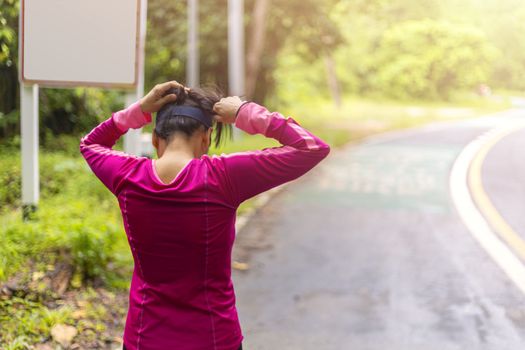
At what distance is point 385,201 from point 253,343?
6.94 m

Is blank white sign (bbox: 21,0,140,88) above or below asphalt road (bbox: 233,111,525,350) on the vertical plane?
above

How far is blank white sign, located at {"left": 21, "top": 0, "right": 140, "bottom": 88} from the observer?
265 inches

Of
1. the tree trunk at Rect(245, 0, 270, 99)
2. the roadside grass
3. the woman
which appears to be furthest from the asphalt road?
the tree trunk at Rect(245, 0, 270, 99)

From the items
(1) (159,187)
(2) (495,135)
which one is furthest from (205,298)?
(2) (495,135)

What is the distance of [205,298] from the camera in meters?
2.48

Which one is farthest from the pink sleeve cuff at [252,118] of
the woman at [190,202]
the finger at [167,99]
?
the finger at [167,99]

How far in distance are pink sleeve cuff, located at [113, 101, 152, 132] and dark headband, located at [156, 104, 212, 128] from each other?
18cm

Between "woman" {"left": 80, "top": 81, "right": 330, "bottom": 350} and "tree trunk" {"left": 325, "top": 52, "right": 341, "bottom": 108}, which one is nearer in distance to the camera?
"woman" {"left": 80, "top": 81, "right": 330, "bottom": 350}

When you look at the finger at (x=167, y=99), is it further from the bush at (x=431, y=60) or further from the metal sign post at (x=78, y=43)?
the bush at (x=431, y=60)

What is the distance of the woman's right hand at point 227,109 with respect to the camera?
8.27 ft

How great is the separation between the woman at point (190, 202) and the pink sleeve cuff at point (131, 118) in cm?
13

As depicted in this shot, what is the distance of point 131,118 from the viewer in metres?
2.73

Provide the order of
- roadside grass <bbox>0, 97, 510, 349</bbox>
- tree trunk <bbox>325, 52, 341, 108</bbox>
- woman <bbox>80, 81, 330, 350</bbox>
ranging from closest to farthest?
woman <bbox>80, 81, 330, 350</bbox> → roadside grass <bbox>0, 97, 510, 349</bbox> → tree trunk <bbox>325, 52, 341, 108</bbox>

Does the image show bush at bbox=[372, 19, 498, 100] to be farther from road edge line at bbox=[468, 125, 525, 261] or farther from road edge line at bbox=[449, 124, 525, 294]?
road edge line at bbox=[449, 124, 525, 294]
